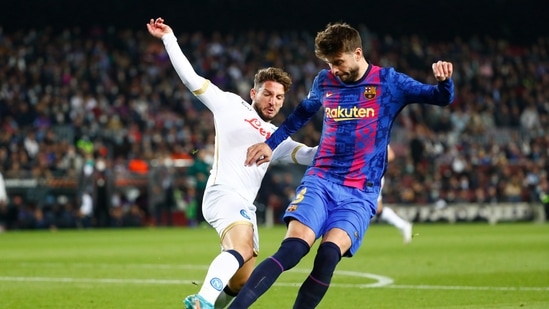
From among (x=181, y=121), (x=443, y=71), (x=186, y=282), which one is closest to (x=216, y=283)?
(x=443, y=71)

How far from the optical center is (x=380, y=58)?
38062mm

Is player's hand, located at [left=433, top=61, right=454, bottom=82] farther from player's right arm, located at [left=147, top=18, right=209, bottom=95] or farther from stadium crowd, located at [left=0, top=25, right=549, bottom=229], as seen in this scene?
stadium crowd, located at [left=0, top=25, right=549, bottom=229]

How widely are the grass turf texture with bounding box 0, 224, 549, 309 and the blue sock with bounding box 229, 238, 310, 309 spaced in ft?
8.42

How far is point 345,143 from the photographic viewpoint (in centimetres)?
716

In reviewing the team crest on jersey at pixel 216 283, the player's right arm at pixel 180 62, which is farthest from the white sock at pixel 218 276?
the player's right arm at pixel 180 62

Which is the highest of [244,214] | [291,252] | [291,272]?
[244,214]

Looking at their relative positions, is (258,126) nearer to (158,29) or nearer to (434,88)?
(158,29)

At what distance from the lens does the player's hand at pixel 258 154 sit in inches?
285

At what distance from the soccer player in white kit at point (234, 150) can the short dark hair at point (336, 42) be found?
1067 mm

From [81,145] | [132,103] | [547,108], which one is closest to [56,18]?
[132,103]

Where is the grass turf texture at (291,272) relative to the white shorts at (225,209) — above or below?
below

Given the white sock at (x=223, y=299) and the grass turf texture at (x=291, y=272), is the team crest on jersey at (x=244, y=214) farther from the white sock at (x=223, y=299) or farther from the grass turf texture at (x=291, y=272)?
the grass turf texture at (x=291, y=272)

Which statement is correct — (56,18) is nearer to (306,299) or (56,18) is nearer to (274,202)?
(274,202)

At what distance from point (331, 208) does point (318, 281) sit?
0.61 m
